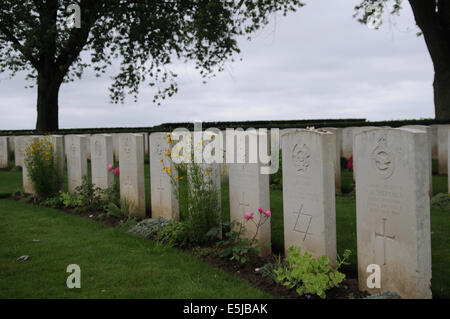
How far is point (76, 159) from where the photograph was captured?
8867 millimetres

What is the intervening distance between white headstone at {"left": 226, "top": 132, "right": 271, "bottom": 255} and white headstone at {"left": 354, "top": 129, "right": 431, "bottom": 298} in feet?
4.56

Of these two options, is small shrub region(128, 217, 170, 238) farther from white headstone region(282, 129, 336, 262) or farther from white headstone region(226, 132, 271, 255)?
white headstone region(282, 129, 336, 262)

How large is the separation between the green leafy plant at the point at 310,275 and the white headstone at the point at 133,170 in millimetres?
3724

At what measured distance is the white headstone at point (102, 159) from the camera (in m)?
8.05

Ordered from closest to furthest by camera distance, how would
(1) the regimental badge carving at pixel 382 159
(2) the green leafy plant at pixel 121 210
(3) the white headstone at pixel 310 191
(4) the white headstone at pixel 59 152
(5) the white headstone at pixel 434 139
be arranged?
1. (1) the regimental badge carving at pixel 382 159
2. (3) the white headstone at pixel 310 191
3. (2) the green leafy plant at pixel 121 210
4. (4) the white headstone at pixel 59 152
5. (5) the white headstone at pixel 434 139

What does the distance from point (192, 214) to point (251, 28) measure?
37.2ft

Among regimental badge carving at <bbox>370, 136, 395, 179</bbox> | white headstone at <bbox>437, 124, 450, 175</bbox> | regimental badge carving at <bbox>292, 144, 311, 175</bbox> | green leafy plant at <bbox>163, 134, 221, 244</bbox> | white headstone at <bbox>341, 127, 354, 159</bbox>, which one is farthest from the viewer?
white headstone at <bbox>341, 127, 354, 159</bbox>

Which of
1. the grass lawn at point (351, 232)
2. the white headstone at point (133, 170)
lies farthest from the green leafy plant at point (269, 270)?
the white headstone at point (133, 170)

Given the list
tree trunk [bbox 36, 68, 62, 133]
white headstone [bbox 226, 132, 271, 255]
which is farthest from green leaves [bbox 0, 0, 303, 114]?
white headstone [bbox 226, 132, 271, 255]

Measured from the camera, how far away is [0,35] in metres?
16.7

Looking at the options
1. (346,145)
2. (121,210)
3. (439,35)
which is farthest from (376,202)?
(439,35)

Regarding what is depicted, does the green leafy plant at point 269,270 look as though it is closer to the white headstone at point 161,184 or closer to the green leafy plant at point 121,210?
the white headstone at point 161,184

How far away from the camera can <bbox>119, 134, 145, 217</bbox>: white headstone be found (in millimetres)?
7336
